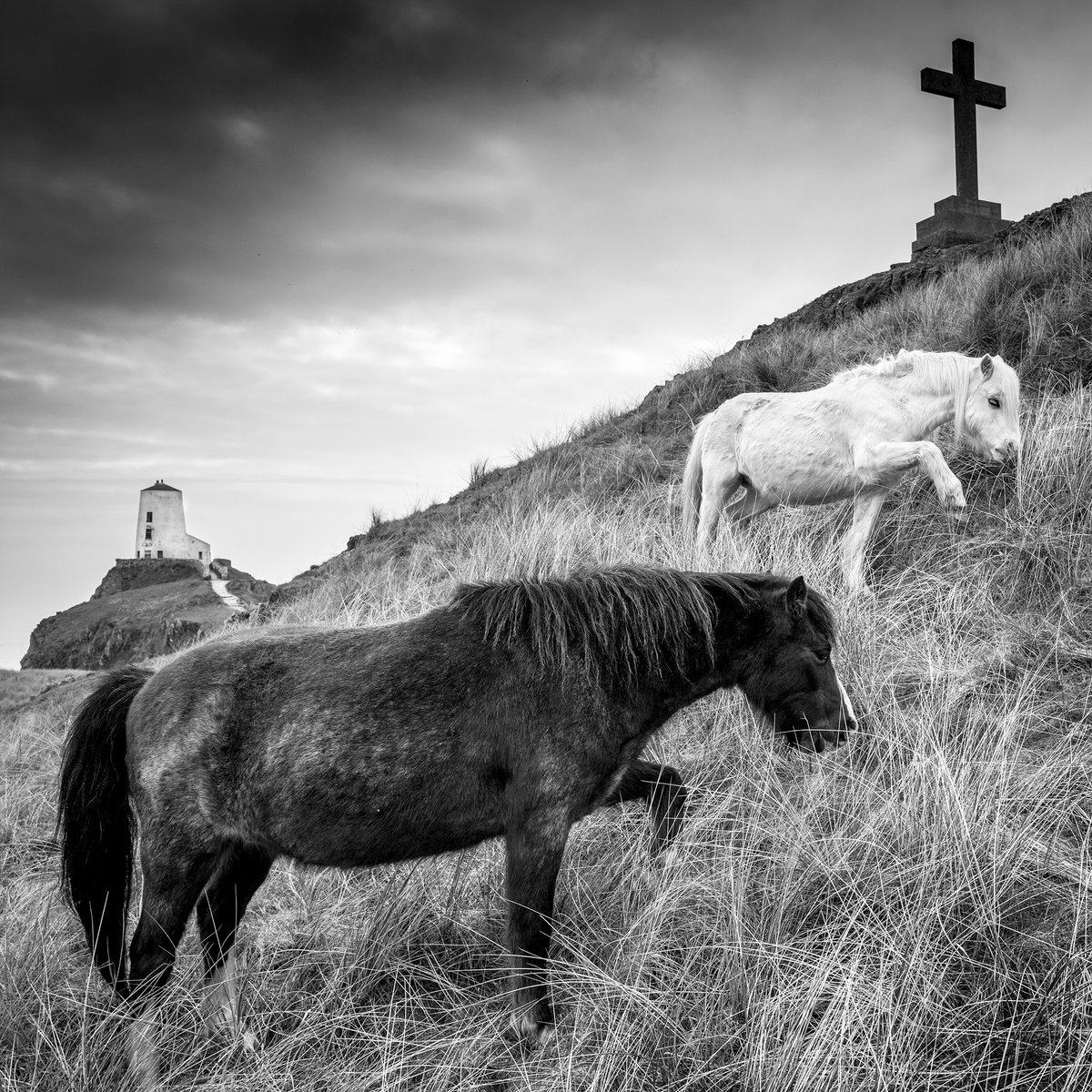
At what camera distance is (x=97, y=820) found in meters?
3.38

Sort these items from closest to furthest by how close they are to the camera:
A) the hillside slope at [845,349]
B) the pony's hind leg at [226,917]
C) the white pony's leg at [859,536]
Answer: the pony's hind leg at [226,917], the white pony's leg at [859,536], the hillside slope at [845,349]

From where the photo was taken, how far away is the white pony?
6422mm

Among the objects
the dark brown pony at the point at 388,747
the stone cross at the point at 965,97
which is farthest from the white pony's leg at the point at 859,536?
the stone cross at the point at 965,97

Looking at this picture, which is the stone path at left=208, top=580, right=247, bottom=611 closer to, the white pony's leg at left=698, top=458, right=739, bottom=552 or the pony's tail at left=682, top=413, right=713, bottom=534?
the pony's tail at left=682, top=413, right=713, bottom=534

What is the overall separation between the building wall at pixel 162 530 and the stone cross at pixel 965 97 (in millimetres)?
53511

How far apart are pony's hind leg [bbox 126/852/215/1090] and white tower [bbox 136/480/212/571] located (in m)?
60.3

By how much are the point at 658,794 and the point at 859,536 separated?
3384mm

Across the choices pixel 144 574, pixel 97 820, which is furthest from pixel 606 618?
pixel 144 574

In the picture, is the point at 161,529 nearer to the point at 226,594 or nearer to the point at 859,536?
the point at 226,594

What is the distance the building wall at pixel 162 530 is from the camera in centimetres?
6000

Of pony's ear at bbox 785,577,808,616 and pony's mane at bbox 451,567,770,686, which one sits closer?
pony's mane at bbox 451,567,770,686

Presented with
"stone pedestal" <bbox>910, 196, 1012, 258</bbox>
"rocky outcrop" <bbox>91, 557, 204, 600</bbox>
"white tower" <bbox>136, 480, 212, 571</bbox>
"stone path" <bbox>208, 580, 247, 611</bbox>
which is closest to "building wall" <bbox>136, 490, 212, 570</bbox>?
"white tower" <bbox>136, 480, 212, 571</bbox>

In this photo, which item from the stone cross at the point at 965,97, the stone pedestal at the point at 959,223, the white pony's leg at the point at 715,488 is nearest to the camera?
the white pony's leg at the point at 715,488

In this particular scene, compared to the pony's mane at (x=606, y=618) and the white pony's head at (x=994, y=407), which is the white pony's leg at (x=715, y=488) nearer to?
the white pony's head at (x=994, y=407)
